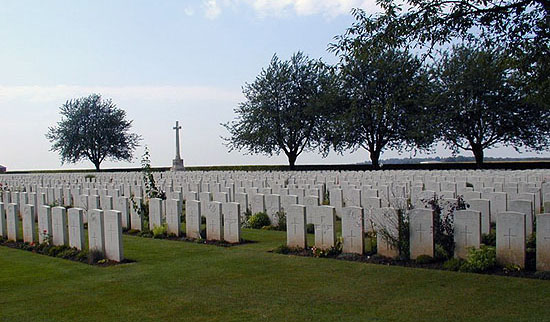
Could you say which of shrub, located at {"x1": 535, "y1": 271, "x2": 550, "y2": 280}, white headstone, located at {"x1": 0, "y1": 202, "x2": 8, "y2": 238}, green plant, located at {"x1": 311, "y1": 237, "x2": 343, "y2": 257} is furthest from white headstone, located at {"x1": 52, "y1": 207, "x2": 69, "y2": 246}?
Answer: shrub, located at {"x1": 535, "y1": 271, "x2": 550, "y2": 280}

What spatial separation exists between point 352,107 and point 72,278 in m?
33.5

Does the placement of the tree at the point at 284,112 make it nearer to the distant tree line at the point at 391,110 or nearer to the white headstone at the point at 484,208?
the distant tree line at the point at 391,110

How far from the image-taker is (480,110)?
3612cm

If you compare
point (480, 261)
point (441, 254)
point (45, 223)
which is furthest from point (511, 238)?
point (45, 223)

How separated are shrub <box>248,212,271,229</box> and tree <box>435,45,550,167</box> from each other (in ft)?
89.7

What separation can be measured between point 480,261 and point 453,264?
359 mm

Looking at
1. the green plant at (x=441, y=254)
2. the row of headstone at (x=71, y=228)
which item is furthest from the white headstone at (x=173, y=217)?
the green plant at (x=441, y=254)

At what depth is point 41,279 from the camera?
733cm

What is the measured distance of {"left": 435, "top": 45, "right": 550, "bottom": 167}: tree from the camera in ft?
117

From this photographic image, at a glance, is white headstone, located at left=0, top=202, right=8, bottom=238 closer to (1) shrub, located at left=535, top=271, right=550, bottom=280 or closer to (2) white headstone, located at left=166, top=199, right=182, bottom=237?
(2) white headstone, located at left=166, top=199, right=182, bottom=237

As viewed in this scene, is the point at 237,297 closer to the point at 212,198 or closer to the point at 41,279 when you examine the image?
the point at 41,279

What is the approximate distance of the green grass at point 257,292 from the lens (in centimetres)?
538

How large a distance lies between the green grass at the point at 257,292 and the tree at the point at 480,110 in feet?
103

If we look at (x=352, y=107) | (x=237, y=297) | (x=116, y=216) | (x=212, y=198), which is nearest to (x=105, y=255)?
Answer: (x=116, y=216)
